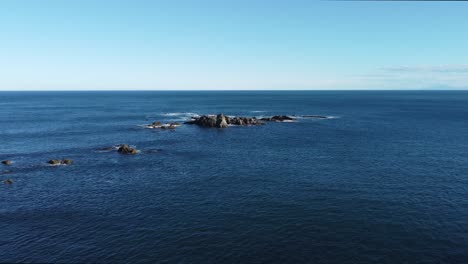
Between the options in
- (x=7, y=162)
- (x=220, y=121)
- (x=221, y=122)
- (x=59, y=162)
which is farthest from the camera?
(x=220, y=121)

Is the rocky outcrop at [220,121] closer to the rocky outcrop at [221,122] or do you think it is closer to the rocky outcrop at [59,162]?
the rocky outcrop at [221,122]

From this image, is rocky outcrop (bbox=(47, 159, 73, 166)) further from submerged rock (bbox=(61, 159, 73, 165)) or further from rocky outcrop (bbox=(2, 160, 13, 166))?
rocky outcrop (bbox=(2, 160, 13, 166))

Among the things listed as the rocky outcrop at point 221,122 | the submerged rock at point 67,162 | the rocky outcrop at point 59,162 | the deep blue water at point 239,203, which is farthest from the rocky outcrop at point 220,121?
the rocky outcrop at point 59,162

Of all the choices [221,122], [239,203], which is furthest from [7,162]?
[221,122]

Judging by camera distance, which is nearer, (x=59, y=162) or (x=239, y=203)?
(x=239, y=203)

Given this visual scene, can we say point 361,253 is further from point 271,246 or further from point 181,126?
point 181,126

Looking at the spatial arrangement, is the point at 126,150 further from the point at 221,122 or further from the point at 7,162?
the point at 221,122

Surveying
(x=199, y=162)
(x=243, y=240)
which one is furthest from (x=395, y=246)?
(x=199, y=162)

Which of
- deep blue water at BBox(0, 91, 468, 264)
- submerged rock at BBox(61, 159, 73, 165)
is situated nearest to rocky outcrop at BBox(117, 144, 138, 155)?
deep blue water at BBox(0, 91, 468, 264)
